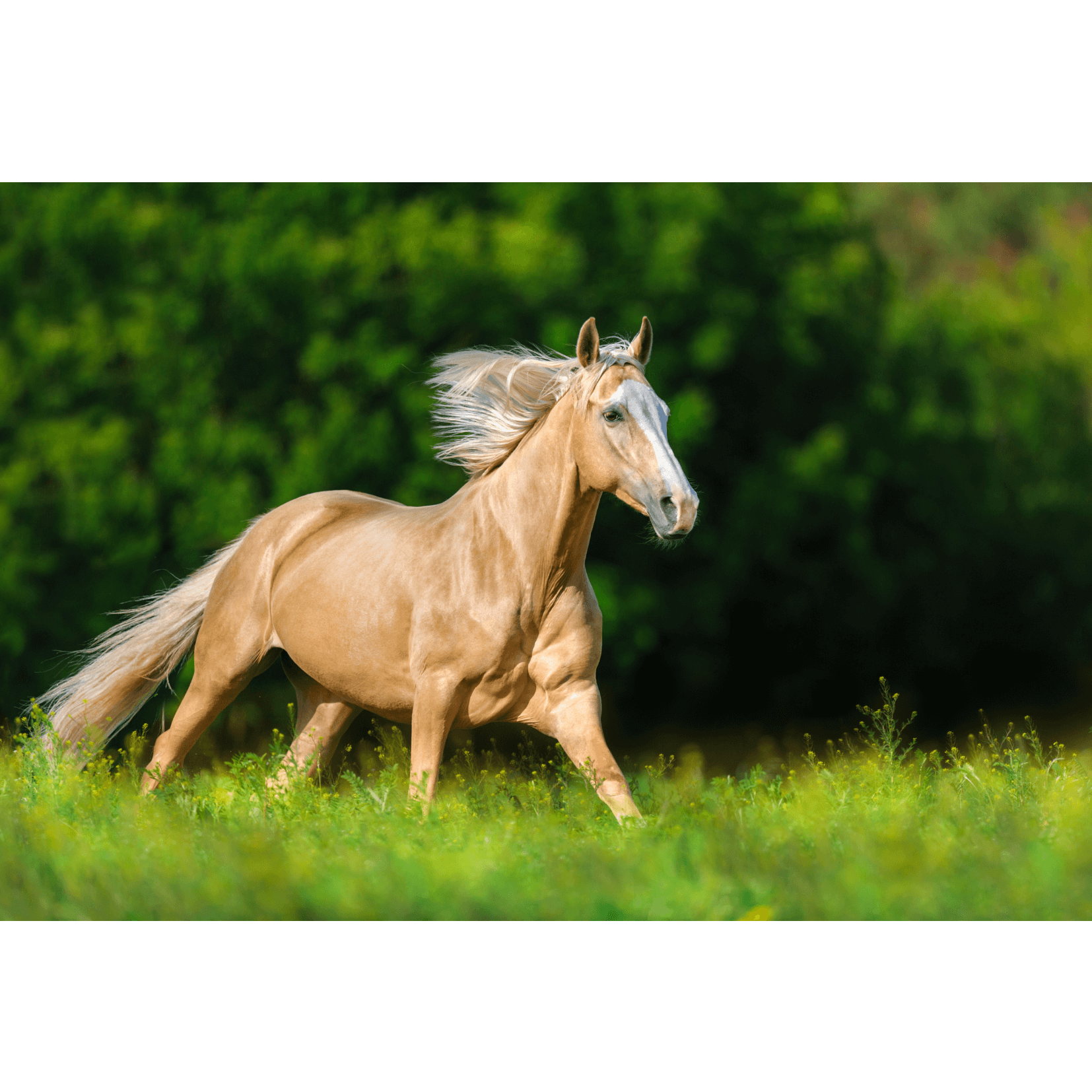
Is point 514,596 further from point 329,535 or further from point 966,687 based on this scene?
point 966,687

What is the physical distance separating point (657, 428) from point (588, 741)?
4.79 ft

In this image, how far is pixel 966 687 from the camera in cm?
1767

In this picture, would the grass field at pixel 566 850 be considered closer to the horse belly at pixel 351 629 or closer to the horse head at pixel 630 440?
the horse belly at pixel 351 629

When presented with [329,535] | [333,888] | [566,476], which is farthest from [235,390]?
[333,888]

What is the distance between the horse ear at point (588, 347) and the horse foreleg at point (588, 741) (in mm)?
1490

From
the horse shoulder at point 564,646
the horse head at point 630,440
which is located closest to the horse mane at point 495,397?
the horse head at point 630,440

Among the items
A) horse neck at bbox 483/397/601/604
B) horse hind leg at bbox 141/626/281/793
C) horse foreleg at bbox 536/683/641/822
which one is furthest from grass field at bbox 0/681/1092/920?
horse neck at bbox 483/397/601/604

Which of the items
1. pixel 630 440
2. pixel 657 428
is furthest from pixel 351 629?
pixel 657 428

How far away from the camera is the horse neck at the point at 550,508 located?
5.23 m

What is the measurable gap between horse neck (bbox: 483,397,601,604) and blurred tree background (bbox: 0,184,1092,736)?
4.86 m

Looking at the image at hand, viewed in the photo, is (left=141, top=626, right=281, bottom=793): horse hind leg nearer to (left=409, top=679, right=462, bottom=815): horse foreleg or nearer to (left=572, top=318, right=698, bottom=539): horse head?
(left=409, top=679, right=462, bottom=815): horse foreleg

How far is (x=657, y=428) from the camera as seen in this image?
15.9 ft

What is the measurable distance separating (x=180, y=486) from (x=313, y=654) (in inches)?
249

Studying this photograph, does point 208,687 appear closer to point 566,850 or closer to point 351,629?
point 351,629
